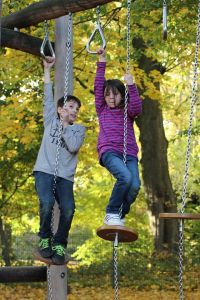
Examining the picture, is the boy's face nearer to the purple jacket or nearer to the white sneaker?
the purple jacket

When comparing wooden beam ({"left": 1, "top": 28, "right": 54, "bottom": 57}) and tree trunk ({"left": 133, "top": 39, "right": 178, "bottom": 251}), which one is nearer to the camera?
wooden beam ({"left": 1, "top": 28, "right": 54, "bottom": 57})

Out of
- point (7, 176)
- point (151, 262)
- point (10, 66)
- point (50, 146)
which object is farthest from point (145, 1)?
point (151, 262)

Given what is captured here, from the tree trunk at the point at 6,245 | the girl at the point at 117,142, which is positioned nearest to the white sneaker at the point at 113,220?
the girl at the point at 117,142

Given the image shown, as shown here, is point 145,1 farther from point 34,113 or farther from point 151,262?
point 151,262

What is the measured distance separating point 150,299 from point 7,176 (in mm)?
4109

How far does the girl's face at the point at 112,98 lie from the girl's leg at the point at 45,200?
84 centimetres

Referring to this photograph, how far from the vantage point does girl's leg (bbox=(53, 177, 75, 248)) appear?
12.8 feet

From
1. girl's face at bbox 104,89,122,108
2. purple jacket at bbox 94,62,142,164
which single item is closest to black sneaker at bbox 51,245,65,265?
purple jacket at bbox 94,62,142,164

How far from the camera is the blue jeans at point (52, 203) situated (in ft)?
12.6

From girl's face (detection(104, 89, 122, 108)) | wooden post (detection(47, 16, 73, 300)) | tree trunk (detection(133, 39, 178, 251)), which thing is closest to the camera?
girl's face (detection(104, 89, 122, 108))

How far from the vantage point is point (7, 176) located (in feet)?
32.9

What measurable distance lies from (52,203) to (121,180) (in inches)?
25.4

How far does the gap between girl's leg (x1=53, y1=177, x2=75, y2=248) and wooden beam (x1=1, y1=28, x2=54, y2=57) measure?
1.88m

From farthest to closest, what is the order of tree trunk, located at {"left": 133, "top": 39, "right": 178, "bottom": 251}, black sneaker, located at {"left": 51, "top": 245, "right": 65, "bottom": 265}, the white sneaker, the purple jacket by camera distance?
tree trunk, located at {"left": 133, "top": 39, "right": 178, "bottom": 251}
the purple jacket
black sneaker, located at {"left": 51, "top": 245, "right": 65, "bottom": 265}
the white sneaker
